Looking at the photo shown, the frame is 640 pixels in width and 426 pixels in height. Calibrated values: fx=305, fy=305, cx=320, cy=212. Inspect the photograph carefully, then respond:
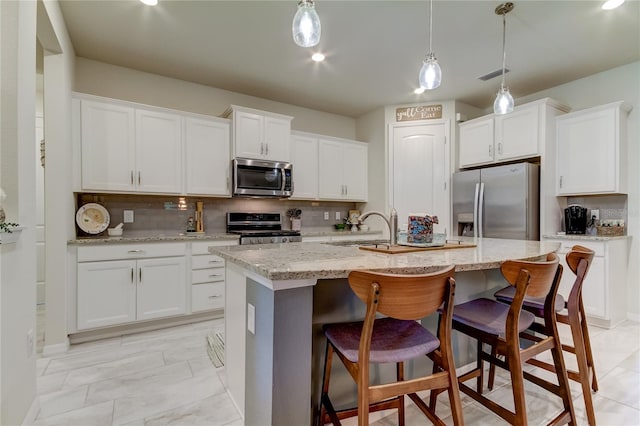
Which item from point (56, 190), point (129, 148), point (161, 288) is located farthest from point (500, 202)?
point (56, 190)

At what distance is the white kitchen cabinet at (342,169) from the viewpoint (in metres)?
4.37

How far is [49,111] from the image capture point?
239cm

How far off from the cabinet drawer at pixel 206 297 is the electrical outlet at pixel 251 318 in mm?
1928

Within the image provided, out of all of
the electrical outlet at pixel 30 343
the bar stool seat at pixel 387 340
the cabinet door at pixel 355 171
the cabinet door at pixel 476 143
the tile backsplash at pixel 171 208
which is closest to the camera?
the bar stool seat at pixel 387 340

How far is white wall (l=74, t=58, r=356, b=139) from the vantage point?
3.16 m


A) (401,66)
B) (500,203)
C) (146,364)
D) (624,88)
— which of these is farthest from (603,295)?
(146,364)

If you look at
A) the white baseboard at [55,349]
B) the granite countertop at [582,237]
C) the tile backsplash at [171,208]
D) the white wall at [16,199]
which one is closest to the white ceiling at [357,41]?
the white wall at [16,199]

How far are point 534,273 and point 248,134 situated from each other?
3.16 metres

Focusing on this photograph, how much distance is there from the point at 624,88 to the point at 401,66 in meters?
2.37

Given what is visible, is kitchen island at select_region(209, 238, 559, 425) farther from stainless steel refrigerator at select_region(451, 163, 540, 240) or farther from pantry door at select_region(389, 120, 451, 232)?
pantry door at select_region(389, 120, 451, 232)

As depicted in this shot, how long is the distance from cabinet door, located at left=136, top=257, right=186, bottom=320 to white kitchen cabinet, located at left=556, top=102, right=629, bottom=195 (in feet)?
13.8

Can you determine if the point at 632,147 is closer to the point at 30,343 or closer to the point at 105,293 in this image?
the point at 30,343

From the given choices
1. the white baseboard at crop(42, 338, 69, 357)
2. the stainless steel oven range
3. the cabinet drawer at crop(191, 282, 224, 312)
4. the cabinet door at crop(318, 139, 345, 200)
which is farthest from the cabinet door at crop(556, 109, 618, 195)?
the white baseboard at crop(42, 338, 69, 357)

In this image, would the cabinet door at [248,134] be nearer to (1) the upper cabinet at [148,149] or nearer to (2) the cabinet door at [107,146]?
(1) the upper cabinet at [148,149]
